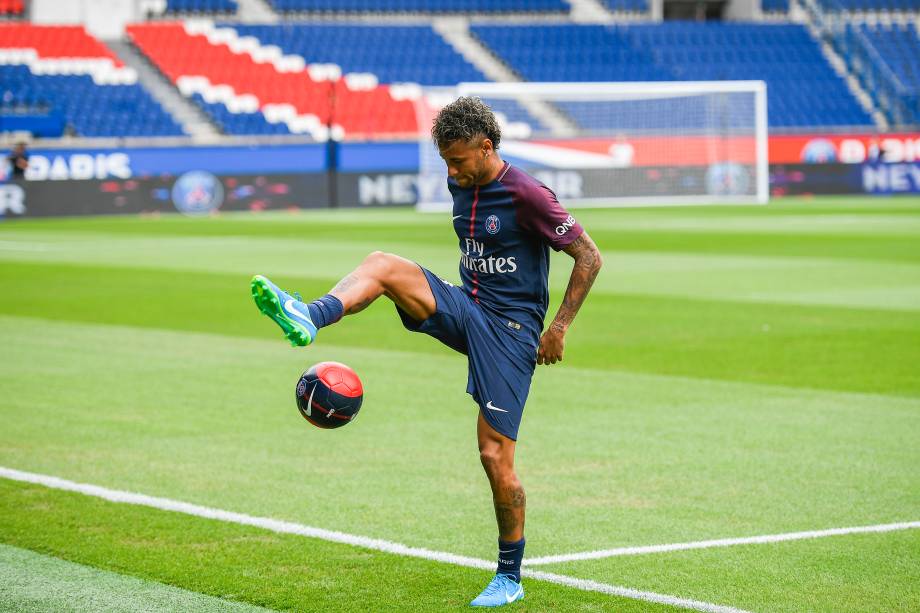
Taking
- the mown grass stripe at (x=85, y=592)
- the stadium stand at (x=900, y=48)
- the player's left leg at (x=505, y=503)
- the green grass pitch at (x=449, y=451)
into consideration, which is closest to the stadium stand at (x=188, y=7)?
the stadium stand at (x=900, y=48)

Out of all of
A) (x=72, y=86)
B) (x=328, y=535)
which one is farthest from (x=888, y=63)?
(x=328, y=535)

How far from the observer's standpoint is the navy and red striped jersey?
604 centimetres

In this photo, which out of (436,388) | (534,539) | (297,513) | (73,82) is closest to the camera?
(534,539)

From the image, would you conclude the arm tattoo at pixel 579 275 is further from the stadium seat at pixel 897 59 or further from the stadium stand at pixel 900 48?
the stadium stand at pixel 900 48

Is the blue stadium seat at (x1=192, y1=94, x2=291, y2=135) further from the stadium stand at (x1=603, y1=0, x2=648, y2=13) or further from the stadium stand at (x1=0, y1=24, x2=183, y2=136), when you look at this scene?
the stadium stand at (x1=603, y1=0, x2=648, y2=13)

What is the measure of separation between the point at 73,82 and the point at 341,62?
386 inches

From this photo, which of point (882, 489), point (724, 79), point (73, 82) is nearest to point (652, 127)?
point (724, 79)

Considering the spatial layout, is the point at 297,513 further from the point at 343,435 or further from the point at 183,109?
the point at 183,109

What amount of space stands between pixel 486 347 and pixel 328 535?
5.40ft

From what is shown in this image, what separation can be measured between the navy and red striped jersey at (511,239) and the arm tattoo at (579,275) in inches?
2.5

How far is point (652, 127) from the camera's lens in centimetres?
4316

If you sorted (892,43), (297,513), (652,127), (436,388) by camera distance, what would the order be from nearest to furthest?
1. (297,513)
2. (436,388)
3. (652,127)
4. (892,43)

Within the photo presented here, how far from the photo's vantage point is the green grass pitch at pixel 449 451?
6375 mm

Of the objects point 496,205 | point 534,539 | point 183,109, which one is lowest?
point 534,539
